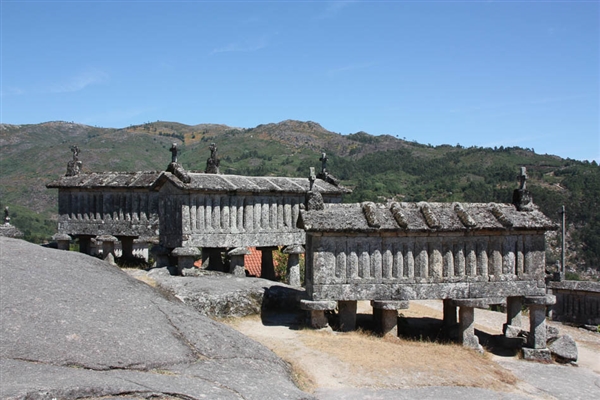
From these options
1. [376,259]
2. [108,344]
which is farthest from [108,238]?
[108,344]

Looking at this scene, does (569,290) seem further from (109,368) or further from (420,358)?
(109,368)

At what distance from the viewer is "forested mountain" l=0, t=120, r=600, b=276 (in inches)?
2276

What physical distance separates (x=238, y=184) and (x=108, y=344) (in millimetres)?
9878

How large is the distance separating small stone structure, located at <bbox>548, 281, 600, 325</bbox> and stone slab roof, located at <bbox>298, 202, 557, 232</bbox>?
9.73 meters

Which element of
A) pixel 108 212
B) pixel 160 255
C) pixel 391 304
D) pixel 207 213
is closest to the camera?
pixel 391 304

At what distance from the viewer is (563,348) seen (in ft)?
47.5

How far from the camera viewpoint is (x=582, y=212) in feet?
186

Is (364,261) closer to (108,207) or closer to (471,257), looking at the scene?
(471,257)

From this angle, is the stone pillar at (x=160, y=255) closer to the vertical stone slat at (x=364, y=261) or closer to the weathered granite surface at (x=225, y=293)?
the weathered granite surface at (x=225, y=293)

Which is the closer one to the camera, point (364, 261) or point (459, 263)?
point (364, 261)

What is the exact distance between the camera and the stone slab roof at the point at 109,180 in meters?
19.3

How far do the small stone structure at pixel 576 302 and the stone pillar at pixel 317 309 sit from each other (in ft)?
43.6

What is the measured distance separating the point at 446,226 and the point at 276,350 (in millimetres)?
5261

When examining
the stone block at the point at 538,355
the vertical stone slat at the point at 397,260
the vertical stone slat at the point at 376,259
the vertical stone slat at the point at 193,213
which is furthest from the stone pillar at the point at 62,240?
the stone block at the point at 538,355
